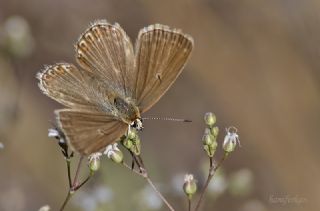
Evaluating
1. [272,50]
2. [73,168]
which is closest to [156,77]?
[73,168]

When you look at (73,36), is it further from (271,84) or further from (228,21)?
(271,84)

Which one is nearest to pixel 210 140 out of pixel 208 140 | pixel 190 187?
pixel 208 140

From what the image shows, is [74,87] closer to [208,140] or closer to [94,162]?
[94,162]

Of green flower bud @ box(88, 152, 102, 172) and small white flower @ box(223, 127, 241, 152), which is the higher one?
green flower bud @ box(88, 152, 102, 172)

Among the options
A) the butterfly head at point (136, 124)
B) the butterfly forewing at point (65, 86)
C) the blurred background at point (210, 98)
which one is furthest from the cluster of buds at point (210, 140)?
the blurred background at point (210, 98)

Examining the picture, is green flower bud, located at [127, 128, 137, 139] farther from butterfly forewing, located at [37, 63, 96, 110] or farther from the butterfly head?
butterfly forewing, located at [37, 63, 96, 110]

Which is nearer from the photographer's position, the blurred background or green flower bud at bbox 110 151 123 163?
green flower bud at bbox 110 151 123 163

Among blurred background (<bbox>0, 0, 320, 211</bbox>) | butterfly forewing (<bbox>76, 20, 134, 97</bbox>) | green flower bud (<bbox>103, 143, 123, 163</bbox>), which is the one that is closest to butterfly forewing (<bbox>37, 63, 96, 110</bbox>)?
butterfly forewing (<bbox>76, 20, 134, 97</bbox>)
